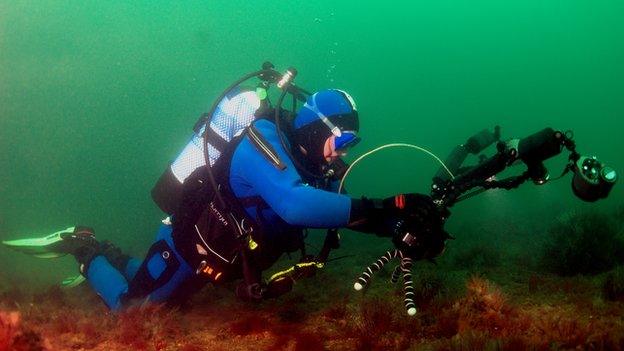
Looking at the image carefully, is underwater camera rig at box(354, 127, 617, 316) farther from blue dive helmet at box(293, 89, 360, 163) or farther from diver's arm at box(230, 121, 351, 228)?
blue dive helmet at box(293, 89, 360, 163)

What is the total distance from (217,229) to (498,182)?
291cm

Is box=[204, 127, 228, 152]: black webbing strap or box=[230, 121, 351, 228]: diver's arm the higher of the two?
box=[204, 127, 228, 152]: black webbing strap

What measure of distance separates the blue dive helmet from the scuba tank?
595 millimetres

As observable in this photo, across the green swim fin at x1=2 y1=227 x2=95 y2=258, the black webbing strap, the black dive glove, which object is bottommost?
the green swim fin at x1=2 y1=227 x2=95 y2=258

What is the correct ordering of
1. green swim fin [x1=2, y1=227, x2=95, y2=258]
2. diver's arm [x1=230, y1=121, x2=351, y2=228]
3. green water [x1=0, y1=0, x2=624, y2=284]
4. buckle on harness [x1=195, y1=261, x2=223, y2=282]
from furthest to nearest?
1. green water [x1=0, y1=0, x2=624, y2=284]
2. green swim fin [x1=2, y1=227, x2=95, y2=258]
3. buckle on harness [x1=195, y1=261, x2=223, y2=282]
4. diver's arm [x1=230, y1=121, x2=351, y2=228]

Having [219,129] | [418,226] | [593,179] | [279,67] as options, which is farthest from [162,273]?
[279,67]

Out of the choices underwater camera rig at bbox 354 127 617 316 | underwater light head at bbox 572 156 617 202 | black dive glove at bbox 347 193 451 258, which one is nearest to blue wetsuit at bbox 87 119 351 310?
black dive glove at bbox 347 193 451 258

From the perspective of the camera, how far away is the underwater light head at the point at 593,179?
2.99 m

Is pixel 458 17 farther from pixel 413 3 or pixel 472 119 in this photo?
pixel 472 119

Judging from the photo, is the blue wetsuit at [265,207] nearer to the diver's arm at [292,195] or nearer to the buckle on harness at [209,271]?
the diver's arm at [292,195]

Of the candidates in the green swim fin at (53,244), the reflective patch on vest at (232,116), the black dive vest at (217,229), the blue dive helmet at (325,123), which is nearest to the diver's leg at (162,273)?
the black dive vest at (217,229)

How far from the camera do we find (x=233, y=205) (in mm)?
4398

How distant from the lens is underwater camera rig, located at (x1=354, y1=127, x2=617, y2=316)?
9.96ft

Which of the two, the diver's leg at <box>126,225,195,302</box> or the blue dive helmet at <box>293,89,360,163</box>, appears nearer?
the blue dive helmet at <box>293,89,360,163</box>
